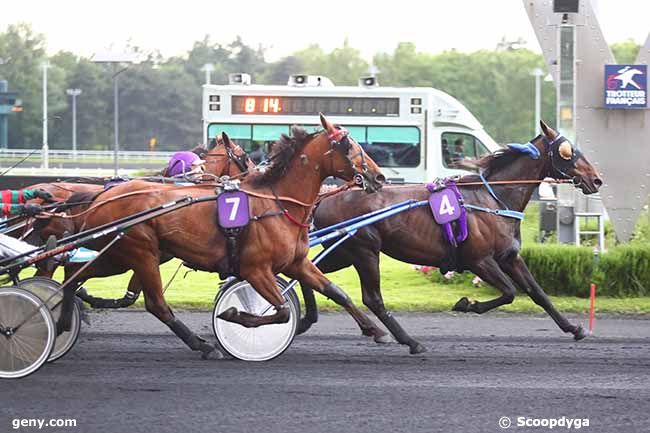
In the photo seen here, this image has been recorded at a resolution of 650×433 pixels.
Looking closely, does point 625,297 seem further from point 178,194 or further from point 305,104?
point 305,104

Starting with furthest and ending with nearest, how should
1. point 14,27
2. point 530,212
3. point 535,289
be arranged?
point 14,27 < point 530,212 < point 535,289

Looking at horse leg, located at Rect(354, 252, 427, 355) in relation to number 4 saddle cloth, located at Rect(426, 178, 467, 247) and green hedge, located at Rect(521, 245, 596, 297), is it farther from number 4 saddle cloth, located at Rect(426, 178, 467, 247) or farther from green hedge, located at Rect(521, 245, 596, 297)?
green hedge, located at Rect(521, 245, 596, 297)

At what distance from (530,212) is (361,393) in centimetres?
1167

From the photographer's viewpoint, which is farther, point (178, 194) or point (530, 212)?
point (530, 212)

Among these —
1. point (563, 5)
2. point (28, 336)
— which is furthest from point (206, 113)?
point (28, 336)

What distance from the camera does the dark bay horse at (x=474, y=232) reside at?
8789 mm

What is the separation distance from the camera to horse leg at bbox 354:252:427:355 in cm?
825

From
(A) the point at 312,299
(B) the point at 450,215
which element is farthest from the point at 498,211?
(A) the point at 312,299

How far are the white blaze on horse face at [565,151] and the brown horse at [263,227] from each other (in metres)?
2.09

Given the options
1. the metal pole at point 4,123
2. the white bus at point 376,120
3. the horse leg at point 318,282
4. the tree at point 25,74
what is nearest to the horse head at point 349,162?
the horse leg at point 318,282

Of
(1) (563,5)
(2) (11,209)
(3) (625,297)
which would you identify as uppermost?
(1) (563,5)

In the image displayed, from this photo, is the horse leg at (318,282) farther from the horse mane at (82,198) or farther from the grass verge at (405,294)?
the grass verge at (405,294)

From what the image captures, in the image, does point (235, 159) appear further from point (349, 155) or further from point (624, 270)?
point (624, 270)

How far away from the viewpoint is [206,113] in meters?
19.9
